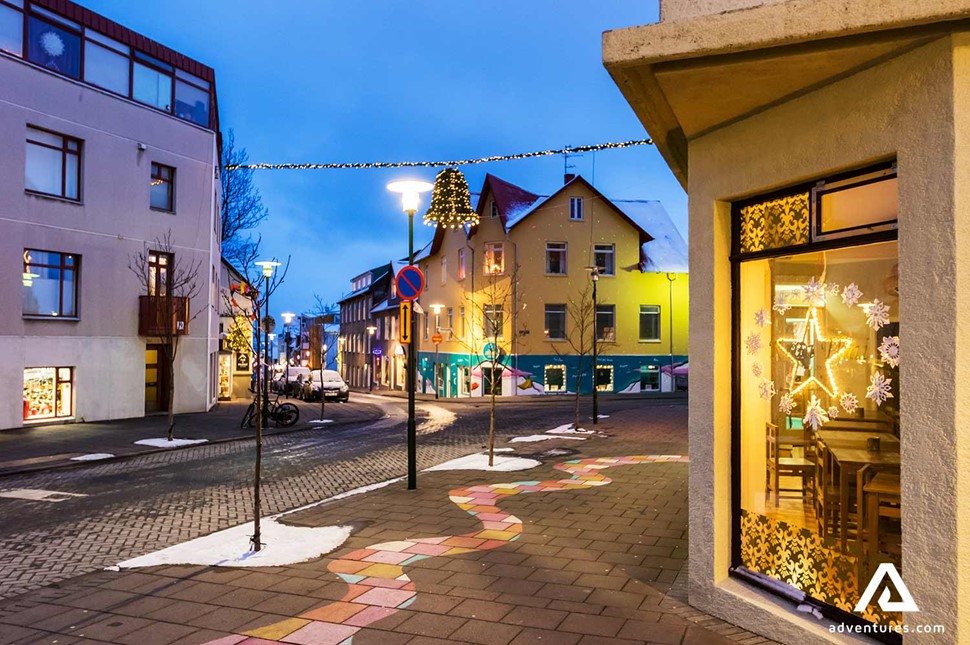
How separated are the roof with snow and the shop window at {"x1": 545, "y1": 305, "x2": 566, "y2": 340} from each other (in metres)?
5.44

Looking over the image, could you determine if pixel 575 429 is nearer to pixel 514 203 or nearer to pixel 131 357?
pixel 131 357

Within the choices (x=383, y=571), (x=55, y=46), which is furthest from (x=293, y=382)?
(x=383, y=571)

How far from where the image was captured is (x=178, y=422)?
23062 mm

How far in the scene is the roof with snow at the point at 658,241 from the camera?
41.7 meters

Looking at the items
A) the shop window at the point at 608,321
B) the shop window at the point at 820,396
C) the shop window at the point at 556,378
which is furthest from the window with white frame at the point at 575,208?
the shop window at the point at 820,396

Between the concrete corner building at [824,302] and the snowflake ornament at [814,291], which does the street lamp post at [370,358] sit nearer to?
the concrete corner building at [824,302]

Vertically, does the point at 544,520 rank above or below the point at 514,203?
below

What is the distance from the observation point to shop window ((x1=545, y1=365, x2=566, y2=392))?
40.2 metres

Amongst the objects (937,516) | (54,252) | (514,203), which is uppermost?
(514,203)

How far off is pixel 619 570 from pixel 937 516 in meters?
3.29

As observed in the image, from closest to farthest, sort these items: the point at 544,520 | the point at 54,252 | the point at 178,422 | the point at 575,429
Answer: the point at 544,520 → the point at 575,429 → the point at 54,252 → the point at 178,422

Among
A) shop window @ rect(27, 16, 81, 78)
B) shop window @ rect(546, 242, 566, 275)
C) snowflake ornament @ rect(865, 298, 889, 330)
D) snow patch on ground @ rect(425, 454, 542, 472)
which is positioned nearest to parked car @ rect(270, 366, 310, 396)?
shop window @ rect(546, 242, 566, 275)

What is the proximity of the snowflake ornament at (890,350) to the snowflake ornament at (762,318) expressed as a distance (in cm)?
110

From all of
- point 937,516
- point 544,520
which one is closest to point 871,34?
point 937,516
